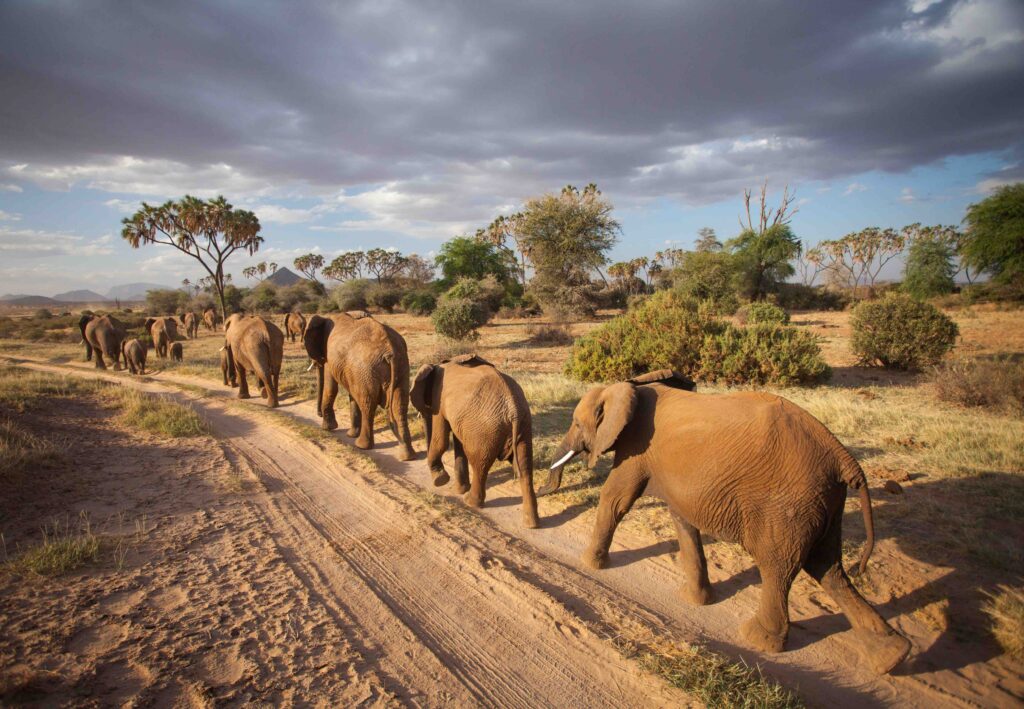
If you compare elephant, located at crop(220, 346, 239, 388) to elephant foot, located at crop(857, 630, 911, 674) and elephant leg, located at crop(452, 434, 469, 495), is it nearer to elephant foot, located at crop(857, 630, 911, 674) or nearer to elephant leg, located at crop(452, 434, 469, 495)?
elephant leg, located at crop(452, 434, 469, 495)

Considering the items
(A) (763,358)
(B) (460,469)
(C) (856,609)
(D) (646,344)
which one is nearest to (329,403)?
(B) (460,469)

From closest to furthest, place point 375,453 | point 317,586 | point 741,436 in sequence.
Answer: point 741,436 → point 317,586 → point 375,453

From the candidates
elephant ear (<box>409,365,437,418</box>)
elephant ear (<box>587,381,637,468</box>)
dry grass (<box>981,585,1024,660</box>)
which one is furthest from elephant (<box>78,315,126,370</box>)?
dry grass (<box>981,585,1024,660</box>)

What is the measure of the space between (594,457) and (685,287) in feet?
105

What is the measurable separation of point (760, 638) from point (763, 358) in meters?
9.62

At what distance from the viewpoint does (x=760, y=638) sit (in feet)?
10.3

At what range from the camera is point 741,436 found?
3.09 meters

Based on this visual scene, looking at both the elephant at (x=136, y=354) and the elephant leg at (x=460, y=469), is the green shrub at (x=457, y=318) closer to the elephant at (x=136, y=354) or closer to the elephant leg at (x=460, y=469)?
the elephant at (x=136, y=354)

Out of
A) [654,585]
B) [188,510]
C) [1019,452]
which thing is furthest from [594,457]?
[1019,452]

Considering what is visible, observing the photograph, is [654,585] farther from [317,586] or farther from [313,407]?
[313,407]

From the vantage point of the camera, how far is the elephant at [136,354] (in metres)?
14.4

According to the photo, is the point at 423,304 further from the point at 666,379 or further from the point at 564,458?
the point at 666,379

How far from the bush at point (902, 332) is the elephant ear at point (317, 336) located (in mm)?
14348

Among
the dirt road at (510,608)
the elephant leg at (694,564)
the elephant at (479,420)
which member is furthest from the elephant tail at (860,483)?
the elephant at (479,420)
